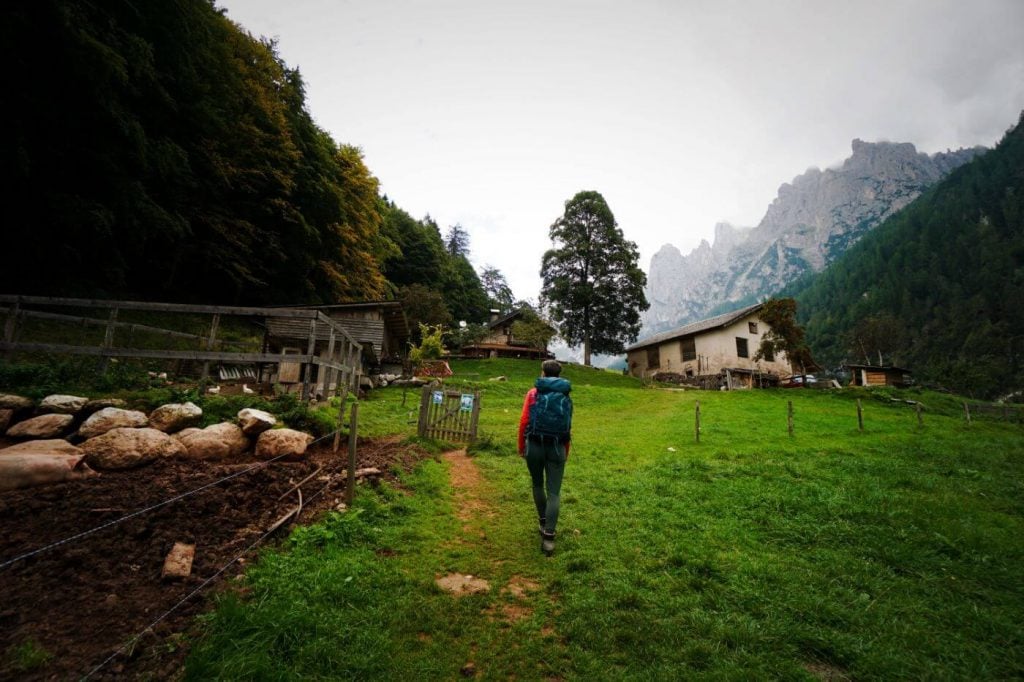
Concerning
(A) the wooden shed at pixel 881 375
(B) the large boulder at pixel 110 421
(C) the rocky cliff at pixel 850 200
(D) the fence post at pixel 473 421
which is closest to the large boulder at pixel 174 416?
(B) the large boulder at pixel 110 421

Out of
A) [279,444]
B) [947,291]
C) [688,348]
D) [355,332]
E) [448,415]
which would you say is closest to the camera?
[279,444]

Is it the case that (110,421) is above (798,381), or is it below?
below

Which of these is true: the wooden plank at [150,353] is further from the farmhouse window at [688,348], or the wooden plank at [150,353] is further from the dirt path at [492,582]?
the farmhouse window at [688,348]

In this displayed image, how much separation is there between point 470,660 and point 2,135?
20118mm

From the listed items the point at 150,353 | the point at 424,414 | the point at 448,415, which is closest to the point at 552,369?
the point at 448,415

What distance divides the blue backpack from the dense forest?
57.9 feet

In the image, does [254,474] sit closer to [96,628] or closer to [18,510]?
[18,510]

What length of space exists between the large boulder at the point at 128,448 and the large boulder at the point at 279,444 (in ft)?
3.71

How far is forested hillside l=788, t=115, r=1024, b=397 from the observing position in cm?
5928

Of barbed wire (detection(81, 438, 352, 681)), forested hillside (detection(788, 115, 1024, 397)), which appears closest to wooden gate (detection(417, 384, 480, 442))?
barbed wire (detection(81, 438, 352, 681))

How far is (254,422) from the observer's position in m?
7.31

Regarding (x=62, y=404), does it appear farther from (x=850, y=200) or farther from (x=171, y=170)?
(x=850, y=200)

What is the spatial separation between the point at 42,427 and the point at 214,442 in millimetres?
2515

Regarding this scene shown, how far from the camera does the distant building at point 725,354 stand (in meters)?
33.2
